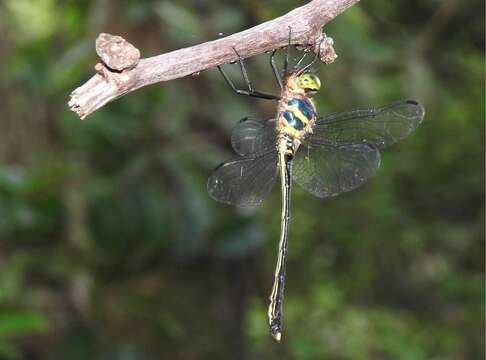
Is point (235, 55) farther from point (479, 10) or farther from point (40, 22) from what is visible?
point (40, 22)

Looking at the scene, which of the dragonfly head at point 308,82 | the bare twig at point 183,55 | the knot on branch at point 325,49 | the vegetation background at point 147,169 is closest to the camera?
the bare twig at point 183,55

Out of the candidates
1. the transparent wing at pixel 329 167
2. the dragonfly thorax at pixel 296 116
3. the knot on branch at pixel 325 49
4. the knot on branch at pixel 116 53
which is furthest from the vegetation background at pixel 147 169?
the knot on branch at pixel 116 53

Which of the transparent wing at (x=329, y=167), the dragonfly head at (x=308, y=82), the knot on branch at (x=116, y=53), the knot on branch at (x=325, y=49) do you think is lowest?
the transparent wing at (x=329, y=167)

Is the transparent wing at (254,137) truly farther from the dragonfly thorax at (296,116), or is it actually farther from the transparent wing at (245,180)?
the dragonfly thorax at (296,116)

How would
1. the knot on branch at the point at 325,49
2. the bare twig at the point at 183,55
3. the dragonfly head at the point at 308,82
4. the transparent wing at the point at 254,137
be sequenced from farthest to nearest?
1. the transparent wing at the point at 254,137
2. the dragonfly head at the point at 308,82
3. the knot on branch at the point at 325,49
4. the bare twig at the point at 183,55

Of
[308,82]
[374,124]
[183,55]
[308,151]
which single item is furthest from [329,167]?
[183,55]

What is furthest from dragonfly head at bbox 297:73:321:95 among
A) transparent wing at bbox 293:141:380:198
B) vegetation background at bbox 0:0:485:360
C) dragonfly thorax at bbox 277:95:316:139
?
vegetation background at bbox 0:0:485:360

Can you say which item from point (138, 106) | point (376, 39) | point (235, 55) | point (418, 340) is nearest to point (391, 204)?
point (418, 340)
